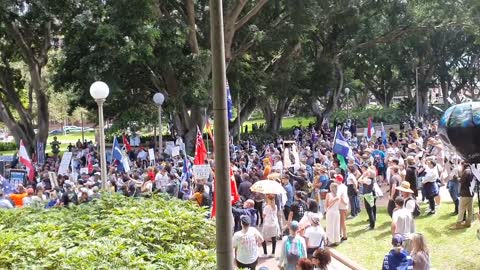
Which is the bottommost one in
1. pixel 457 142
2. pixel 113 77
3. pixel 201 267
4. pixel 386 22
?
pixel 201 267

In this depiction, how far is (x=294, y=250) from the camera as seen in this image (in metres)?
9.13

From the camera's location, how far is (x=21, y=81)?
3447 cm

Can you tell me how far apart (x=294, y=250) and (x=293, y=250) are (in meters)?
0.01

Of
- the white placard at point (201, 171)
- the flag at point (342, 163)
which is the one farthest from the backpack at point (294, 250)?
the flag at point (342, 163)

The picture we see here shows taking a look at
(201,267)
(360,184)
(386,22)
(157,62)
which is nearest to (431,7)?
A: (386,22)

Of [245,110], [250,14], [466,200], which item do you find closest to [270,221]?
[466,200]

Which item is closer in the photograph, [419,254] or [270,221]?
[419,254]

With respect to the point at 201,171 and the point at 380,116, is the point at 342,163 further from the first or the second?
the point at 380,116

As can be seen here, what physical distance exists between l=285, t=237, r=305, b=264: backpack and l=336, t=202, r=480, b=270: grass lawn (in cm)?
236

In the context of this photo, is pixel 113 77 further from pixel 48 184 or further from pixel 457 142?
pixel 457 142

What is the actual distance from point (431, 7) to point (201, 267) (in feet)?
113

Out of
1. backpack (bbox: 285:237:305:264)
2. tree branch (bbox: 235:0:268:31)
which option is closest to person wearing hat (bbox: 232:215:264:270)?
backpack (bbox: 285:237:305:264)

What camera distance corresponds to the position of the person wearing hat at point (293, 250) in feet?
29.9

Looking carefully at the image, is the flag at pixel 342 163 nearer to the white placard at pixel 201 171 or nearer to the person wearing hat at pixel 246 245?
the white placard at pixel 201 171
